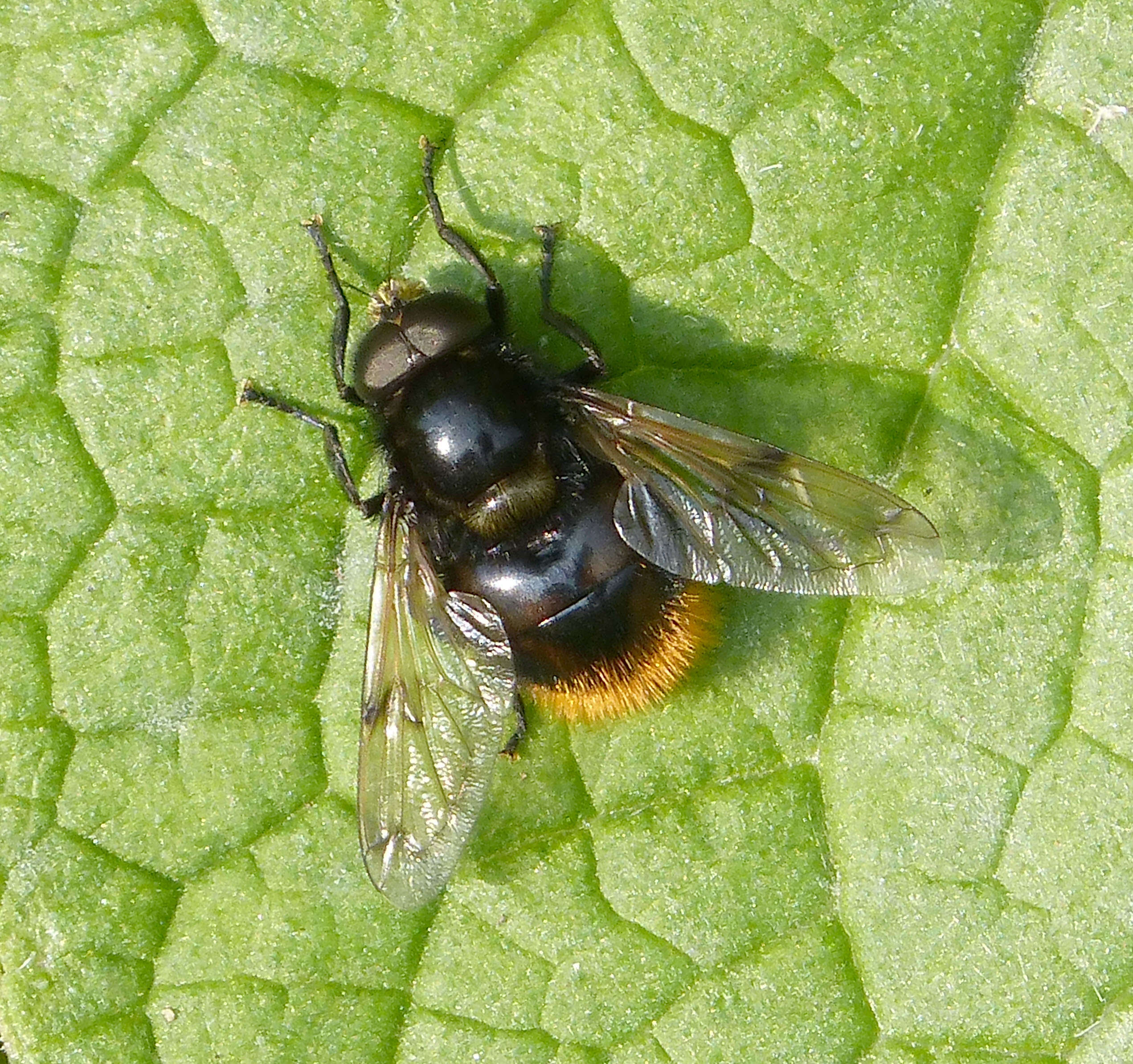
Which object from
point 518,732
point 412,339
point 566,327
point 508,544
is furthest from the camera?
point 518,732

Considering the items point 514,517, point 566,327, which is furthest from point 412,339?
point 514,517

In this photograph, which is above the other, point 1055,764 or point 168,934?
point 1055,764

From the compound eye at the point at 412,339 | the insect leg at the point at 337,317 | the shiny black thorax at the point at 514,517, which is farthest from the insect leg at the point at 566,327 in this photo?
the insect leg at the point at 337,317

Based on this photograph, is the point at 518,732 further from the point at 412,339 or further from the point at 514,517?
the point at 412,339

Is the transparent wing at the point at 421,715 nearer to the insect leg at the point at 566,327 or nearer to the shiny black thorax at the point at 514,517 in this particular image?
the shiny black thorax at the point at 514,517

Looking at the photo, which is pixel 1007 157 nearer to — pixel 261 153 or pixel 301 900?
pixel 261 153

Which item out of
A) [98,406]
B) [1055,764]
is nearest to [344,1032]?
[98,406]

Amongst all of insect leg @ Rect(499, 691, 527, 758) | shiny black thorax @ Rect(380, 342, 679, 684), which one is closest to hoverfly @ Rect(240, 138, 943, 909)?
shiny black thorax @ Rect(380, 342, 679, 684)
